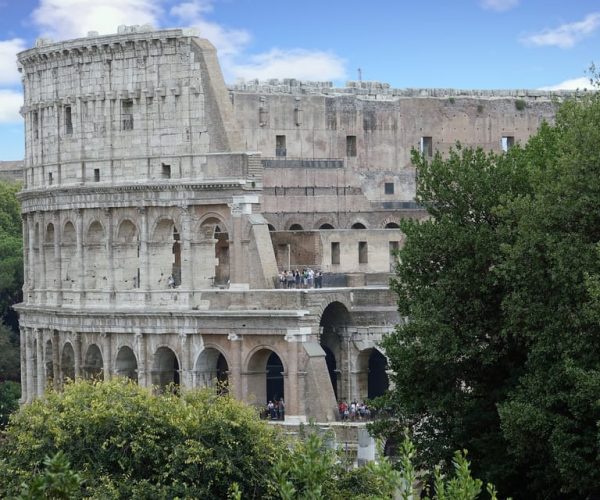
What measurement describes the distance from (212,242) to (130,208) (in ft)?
12.5

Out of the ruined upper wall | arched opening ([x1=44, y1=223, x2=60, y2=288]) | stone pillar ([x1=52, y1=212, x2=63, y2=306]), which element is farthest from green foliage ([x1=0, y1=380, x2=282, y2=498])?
arched opening ([x1=44, y1=223, x2=60, y2=288])

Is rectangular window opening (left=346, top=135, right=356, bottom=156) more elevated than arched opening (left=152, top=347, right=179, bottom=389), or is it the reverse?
rectangular window opening (left=346, top=135, right=356, bottom=156)

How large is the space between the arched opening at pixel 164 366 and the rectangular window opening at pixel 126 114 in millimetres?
9069

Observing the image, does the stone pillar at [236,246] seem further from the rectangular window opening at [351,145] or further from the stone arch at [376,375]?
the rectangular window opening at [351,145]

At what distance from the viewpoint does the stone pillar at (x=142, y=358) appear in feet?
210

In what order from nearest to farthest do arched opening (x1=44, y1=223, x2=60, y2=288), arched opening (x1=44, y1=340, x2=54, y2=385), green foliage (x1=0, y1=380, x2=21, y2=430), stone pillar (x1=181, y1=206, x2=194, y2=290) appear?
1. stone pillar (x1=181, y1=206, x2=194, y2=290)
2. arched opening (x1=44, y1=340, x2=54, y2=385)
3. arched opening (x1=44, y1=223, x2=60, y2=288)
4. green foliage (x1=0, y1=380, x2=21, y2=430)

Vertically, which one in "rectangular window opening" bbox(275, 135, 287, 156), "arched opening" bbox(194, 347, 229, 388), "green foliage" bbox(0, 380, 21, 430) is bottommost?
"green foliage" bbox(0, 380, 21, 430)

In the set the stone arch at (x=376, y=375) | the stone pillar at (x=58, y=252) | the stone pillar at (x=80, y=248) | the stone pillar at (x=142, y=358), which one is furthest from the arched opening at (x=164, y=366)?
the stone arch at (x=376, y=375)

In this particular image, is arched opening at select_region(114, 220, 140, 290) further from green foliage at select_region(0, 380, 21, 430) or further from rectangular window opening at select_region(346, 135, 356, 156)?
rectangular window opening at select_region(346, 135, 356, 156)

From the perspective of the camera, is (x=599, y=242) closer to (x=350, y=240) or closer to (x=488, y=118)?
(x=350, y=240)

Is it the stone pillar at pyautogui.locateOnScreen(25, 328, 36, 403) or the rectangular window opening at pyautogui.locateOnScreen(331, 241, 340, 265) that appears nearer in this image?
the rectangular window opening at pyautogui.locateOnScreen(331, 241, 340, 265)

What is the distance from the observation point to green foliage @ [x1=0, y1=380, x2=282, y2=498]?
137 feet

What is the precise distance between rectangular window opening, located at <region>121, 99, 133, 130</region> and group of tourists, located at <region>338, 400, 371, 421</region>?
1428 cm

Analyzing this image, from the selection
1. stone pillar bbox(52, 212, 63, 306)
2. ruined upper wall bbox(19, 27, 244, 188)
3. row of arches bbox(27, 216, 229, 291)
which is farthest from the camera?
stone pillar bbox(52, 212, 63, 306)
